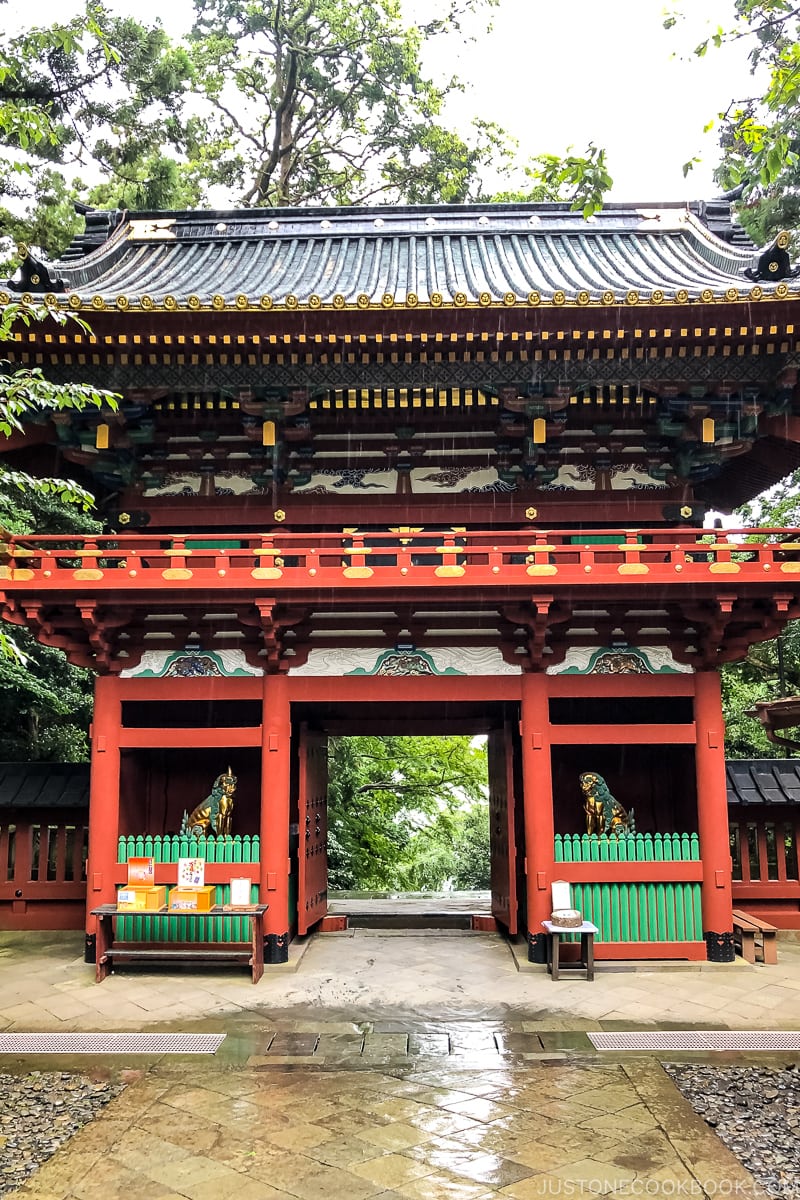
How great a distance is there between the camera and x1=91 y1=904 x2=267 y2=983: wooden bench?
8.58 meters

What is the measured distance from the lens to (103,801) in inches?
→ 372

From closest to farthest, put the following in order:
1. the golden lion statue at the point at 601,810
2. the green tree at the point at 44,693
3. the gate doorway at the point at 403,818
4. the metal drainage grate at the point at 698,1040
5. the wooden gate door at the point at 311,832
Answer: the metal drainage grate at the point at 698,1040, the golden lion statue at the point at 601,810, the wooden gate door at the point at 311,832, the gate doorway at the point at 403,818, the green tree at the point at 44,693

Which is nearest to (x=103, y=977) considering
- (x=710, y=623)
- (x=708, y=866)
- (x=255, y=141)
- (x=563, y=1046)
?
(x=563, y=1046)

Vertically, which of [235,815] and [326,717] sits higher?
[326,717]

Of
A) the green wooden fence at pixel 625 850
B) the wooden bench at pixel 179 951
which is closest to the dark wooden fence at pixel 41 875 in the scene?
the wooden bench at pixel 179 951

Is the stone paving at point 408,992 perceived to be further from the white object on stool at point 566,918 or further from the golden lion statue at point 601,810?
the golden lion statue at point 601,810

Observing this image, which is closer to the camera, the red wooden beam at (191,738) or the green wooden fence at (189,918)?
the green wooden fence at (189,918)

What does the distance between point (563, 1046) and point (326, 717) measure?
6.06 meters

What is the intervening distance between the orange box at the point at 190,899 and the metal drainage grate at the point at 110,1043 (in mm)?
1811

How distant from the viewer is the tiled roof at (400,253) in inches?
461

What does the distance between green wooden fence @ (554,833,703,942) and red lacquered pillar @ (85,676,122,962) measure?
16.7 feet

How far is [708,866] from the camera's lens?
9359 mm

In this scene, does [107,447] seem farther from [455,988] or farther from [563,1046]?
[563,1046]

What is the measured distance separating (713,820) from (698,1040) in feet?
10.3
